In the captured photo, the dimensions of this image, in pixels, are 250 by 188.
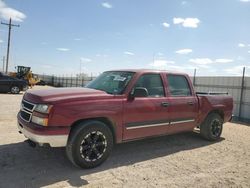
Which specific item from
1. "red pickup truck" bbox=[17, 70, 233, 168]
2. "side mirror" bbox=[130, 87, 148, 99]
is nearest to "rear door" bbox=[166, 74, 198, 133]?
"red pickup truck" bbox=[17, 70, 233, 168]

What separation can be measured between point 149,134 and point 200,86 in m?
11.0

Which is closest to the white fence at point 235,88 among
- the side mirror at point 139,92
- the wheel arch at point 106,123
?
the side mirror at point 139,92

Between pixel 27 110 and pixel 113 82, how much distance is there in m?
1.83

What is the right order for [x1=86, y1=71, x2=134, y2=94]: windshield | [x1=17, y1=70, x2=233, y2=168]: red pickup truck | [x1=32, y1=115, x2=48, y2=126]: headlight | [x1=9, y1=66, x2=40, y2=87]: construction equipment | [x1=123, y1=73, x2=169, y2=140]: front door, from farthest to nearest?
[x1=9, y1=66, x2=40, y2=87]: construction equipment, [x1=86, y1=71, x2=134, y2=94]: windshield, [x1=123, y1=73, x2=169, y2=140]: front door, [x1=17, y1=70, x2=233, y2=168]: red pickup truck, [x1=32, y1=115, x2=48, y2=126]: headlight

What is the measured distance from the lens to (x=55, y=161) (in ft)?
17.9

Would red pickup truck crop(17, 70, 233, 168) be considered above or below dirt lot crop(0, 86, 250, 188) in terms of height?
above

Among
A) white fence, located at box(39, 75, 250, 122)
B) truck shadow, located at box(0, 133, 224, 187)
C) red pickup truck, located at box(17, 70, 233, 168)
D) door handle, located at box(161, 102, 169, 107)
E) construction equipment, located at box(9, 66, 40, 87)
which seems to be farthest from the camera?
construction equipment, located at box(9, 66, 40, 87)

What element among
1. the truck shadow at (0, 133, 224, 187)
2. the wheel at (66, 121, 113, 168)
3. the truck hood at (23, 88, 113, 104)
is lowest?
the truck shadow at (0, 133, 224, 187)

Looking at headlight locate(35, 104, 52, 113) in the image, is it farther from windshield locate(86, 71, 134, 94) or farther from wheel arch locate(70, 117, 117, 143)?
windshield locate(86, 71, 134, 94)

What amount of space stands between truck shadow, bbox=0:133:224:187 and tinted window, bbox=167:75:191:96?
135 cm

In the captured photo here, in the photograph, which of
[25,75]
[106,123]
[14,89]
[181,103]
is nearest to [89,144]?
[106,123]

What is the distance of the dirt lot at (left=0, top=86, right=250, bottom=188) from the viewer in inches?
182

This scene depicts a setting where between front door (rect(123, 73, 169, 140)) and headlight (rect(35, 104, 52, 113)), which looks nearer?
headlight (rect(35, 104, 52, 113))

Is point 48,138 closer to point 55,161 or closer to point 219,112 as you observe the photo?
point 55,161
